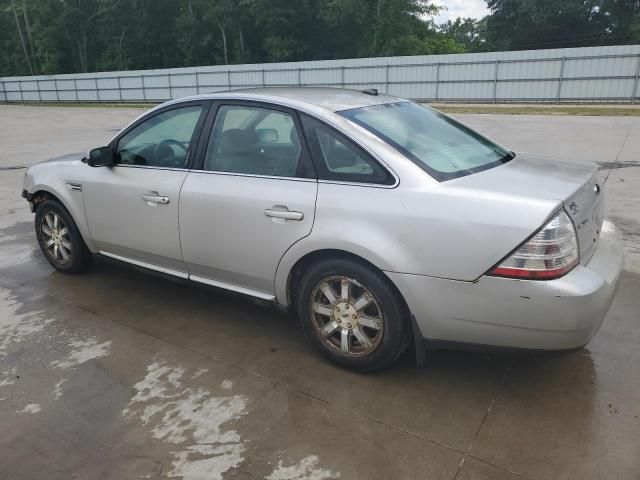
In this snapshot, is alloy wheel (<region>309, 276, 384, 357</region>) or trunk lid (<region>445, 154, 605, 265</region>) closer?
trunk lid (<region>445, 154, 605, 265</region>)

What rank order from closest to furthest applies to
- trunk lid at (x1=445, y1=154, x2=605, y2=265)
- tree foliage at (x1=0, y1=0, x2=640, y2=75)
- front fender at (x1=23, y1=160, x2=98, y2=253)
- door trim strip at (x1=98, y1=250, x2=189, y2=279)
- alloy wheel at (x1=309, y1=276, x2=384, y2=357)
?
trunk lid at (x1=445, y1=154, x2=605, y2=265) < alloy wheel at (x1=309, y1=276, x2=384, y2=357) < door trim strip at (x1=98, y1=250, x2=189, y2=279) < front fender at (x1=23, y1=160, x2=98, y2=253) < tree foliage at (x1=0, y1=0, x2=640, y2=75)

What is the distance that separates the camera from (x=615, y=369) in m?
3.13

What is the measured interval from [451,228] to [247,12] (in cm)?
4932

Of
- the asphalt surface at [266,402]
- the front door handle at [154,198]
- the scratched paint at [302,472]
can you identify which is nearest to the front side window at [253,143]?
the front door handle at [154,198]

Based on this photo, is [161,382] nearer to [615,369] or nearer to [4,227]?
[615,369]

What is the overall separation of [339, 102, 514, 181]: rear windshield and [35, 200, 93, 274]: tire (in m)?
2.67

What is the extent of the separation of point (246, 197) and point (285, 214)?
325 millimetres

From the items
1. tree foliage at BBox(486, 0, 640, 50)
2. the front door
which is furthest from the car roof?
tree foliage at BBox(486, 0, 640, 50)

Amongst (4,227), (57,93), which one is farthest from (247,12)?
(4,227)

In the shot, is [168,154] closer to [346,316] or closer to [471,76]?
[346,316]

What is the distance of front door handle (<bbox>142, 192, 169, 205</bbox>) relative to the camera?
12.1ft

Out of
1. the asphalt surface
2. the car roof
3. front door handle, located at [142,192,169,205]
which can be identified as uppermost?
the car roof

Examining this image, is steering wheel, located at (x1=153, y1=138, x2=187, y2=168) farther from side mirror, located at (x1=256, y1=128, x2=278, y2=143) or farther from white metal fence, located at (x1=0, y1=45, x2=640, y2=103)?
white metal fence, located at (x1=0, y1=45, x2=640, y2=103)

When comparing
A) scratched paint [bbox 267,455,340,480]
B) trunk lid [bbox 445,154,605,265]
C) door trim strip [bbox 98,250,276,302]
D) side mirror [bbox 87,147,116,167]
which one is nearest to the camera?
scratched paint [bbox 267,455,340,480]
